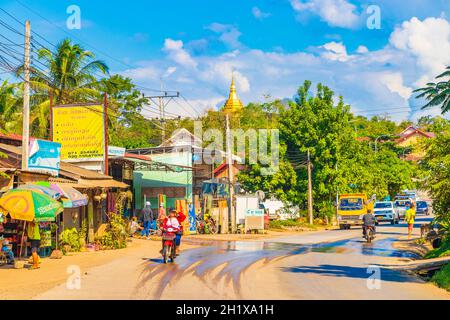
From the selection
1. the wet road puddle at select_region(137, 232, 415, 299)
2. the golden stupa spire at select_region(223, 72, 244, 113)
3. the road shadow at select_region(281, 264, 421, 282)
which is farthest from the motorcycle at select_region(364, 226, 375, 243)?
the golden stupa spire at select_region(223, 72, 244, 113)

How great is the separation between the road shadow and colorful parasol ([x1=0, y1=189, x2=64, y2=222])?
748 cm

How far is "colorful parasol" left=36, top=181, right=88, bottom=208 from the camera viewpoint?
20797 millimetres

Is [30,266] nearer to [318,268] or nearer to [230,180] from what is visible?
[318,268]

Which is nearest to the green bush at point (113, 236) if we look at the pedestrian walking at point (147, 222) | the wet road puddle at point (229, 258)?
the wet road puddle at point (229, 258)

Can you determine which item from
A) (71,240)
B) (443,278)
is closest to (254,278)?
(443,278)

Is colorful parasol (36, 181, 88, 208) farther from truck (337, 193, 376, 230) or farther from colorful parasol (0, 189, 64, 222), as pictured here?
truck (337, 193, 376, 230)

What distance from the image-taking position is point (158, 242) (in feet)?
104

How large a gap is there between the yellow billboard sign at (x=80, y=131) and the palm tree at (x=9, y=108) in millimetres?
12450

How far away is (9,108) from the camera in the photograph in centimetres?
4219

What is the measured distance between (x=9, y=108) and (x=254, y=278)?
30831mm

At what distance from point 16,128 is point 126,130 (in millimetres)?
38545

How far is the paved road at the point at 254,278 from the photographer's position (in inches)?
527

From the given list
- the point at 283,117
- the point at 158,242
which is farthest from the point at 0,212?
the point at 283,117

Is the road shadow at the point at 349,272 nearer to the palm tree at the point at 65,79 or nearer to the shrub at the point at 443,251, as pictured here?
the shrub at the point at 443,251
